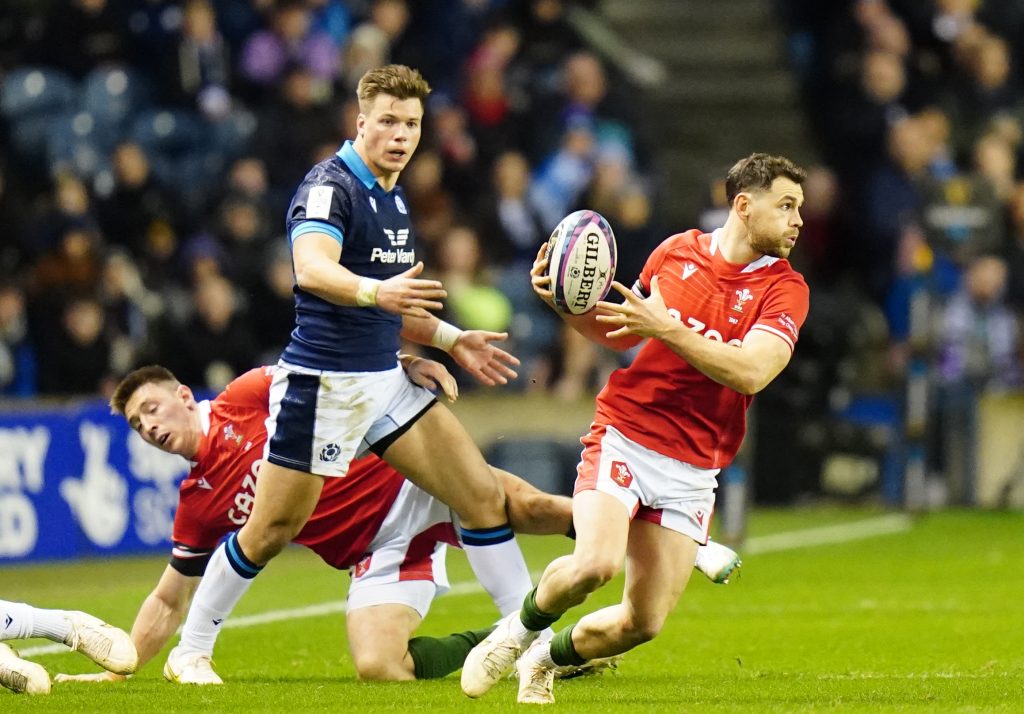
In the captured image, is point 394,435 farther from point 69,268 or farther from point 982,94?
point 982,94

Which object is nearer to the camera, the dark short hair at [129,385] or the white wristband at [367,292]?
the white wristband at [367,292]

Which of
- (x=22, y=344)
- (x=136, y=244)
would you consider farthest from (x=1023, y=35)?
(x=22, y=344)

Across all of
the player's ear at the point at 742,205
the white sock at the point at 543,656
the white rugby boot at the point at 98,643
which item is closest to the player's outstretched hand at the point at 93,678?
the white rugby boot at the point at 98,643

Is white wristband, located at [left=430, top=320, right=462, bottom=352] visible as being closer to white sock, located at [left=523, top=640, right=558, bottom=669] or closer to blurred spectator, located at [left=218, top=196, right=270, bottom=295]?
white sock, located at [left=523, top=640, right=558, bottom=669]

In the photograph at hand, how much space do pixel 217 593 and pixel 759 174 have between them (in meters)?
2.83

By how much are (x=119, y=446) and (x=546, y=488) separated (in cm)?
380

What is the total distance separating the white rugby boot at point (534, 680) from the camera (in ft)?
23.5

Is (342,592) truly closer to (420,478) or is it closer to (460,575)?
(460,575)

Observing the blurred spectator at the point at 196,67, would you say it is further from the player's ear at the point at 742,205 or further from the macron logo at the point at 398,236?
the player's ear at the point at 742,205

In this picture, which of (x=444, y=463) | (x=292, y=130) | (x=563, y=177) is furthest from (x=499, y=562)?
(x=563, y=177)

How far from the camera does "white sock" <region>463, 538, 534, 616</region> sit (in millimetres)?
8070

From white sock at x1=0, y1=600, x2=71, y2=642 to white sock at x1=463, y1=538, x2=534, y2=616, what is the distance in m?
1.69

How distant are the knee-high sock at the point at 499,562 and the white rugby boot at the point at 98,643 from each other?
1.48m

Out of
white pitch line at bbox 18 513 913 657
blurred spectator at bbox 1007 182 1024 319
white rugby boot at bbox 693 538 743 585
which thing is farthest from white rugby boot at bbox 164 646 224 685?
blurred spectator at bbox 1007 182 1024 319
